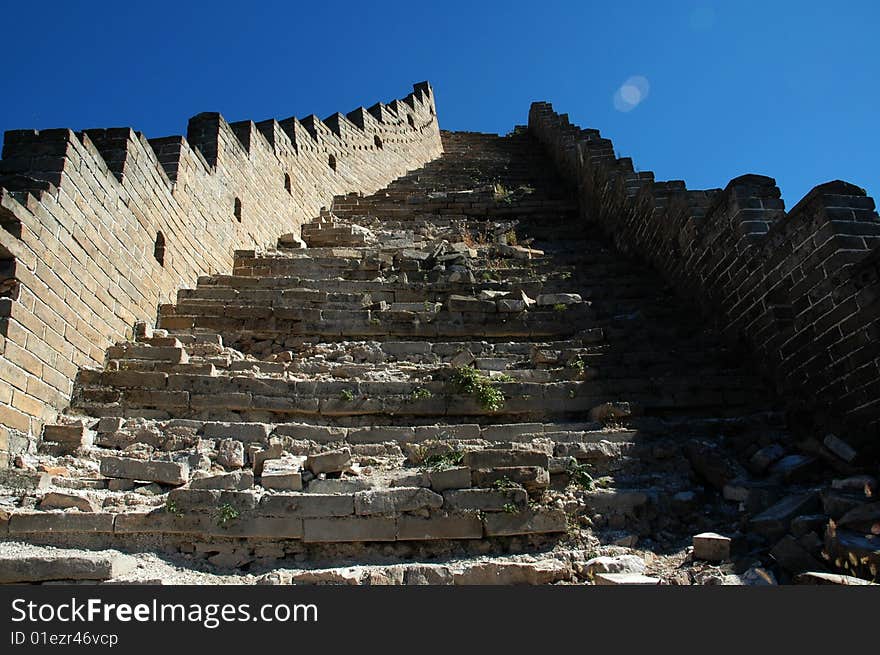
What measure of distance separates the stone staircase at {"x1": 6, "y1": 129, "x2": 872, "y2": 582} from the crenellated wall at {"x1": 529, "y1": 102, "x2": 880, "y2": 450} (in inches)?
13.5

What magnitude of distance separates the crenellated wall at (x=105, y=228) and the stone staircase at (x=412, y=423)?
0.98 ft

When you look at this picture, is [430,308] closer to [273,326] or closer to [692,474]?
[273,326]

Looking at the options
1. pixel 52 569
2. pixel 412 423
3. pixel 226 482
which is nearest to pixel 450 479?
pixel 412 423

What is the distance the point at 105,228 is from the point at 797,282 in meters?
6.38

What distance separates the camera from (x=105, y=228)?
6.92 meters

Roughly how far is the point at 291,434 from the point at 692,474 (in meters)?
3.16

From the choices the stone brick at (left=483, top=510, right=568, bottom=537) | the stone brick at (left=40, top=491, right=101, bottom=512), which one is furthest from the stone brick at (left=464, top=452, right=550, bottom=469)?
the stone brick at (left=40, top=491, right=101, bottom=512)

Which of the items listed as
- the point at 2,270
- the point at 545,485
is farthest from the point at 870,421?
the point at 2,270

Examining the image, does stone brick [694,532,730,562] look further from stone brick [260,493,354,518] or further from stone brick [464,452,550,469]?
stone brick [260,493,354,518]

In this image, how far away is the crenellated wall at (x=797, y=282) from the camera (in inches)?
229

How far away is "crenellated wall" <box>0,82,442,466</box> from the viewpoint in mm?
5582

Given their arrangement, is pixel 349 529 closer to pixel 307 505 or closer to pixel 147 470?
pixel 307 505

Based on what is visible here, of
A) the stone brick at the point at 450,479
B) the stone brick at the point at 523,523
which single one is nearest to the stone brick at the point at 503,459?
the stone brick at the point at 450,479

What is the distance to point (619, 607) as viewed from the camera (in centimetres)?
336
